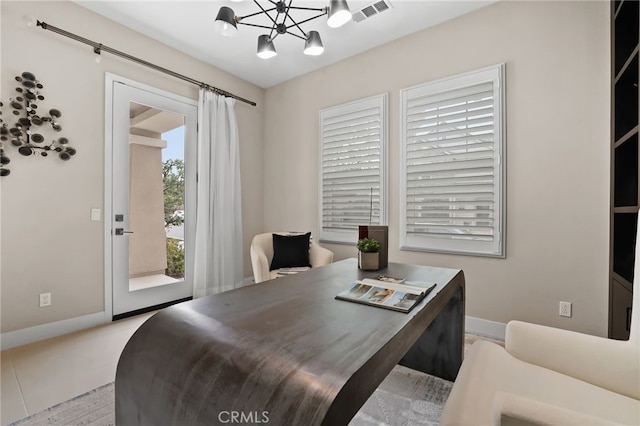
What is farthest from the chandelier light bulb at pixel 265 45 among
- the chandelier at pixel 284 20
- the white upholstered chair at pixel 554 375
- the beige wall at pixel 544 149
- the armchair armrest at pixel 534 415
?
the armchair armrest at pixel 534 415

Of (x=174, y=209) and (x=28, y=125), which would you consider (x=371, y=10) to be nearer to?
(x=174, y=209)

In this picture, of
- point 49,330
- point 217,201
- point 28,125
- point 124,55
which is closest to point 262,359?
point 49,330

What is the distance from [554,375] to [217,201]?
11.3 ft

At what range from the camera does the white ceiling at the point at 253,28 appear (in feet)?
8.70

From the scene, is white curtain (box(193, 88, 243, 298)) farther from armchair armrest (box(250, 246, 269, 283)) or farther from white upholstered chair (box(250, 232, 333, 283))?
armchair armrest (box(250, 246, 269, 283))

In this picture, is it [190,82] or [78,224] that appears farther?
[190,82]

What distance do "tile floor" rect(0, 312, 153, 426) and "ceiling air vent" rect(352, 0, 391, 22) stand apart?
3.50 metres

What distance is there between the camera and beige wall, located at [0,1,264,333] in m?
2.32

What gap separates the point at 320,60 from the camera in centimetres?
361

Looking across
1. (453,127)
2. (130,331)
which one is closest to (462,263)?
(453,127)

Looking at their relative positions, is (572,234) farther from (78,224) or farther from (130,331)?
(78,224)

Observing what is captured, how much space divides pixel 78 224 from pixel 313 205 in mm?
2430

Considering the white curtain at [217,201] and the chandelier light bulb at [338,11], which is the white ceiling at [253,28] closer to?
the white curtain at [217,201]

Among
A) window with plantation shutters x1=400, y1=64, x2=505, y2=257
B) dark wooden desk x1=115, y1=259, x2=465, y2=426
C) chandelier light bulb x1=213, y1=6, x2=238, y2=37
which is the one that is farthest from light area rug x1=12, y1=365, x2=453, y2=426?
chandelier light bulb x1=213, y1=6, x2=238, y2=37
